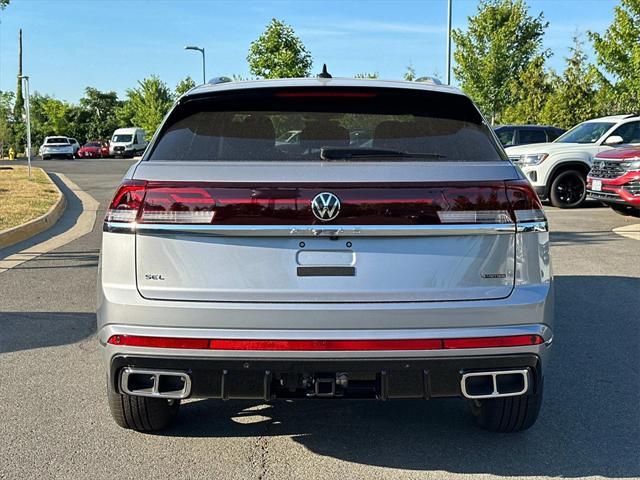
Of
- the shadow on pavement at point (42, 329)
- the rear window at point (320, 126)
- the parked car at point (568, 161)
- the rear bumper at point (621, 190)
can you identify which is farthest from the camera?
the parked car at point (568, 161)

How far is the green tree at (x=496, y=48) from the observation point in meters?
37.9

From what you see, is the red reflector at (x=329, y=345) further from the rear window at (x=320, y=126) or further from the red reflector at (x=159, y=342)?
the rear window at (x=320, y=126)

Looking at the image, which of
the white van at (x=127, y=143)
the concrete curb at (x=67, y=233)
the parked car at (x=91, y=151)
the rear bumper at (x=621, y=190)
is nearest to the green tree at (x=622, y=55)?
the rear bumper at (x=621, y=190)

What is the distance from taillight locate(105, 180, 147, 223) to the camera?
332cm

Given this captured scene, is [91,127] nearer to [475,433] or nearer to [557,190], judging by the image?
[557,190]

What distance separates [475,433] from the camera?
412 cm

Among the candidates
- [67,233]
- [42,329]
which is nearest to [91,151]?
[67,233]

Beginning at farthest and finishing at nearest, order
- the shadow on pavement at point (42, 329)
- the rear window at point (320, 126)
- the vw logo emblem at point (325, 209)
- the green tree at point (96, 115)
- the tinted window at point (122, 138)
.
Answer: the green tree at point (96, 115)
the tinted window at point (122, 138)
the shadow on pavement at point (42, 329)
the rear window at point (320, 126)
the vw logo emblem at point (325, 209)

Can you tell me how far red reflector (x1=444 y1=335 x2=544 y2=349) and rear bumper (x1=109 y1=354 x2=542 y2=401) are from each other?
2.0 inches

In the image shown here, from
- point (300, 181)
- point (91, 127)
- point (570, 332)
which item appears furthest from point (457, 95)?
point (91, 127)

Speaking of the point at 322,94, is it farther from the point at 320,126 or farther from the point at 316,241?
the point at 316,241

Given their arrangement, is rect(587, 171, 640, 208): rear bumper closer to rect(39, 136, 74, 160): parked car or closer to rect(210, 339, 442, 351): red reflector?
rect(210, 339, 442, 351): red reflector

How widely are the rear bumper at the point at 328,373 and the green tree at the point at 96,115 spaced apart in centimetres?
9086

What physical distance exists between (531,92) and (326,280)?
3612cm
